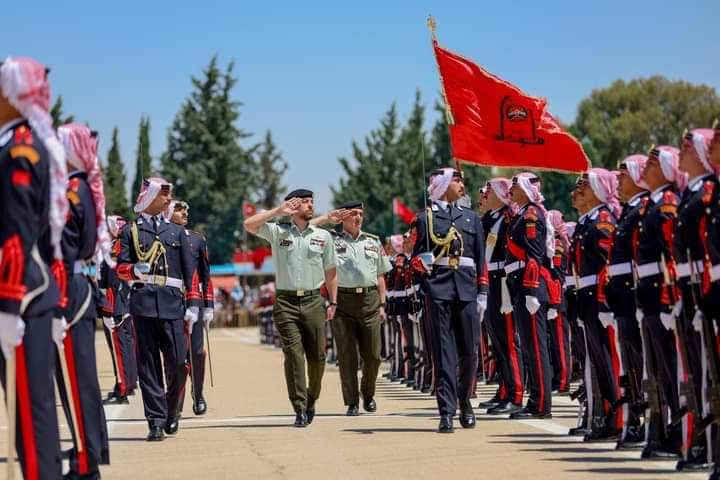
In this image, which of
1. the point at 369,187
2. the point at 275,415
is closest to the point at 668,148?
the point at 275,415

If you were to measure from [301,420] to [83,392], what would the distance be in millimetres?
4666

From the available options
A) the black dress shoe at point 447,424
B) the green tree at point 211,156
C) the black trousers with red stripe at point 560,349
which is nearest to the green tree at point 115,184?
the green tree at point 211,156

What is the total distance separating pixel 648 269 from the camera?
9.40 m

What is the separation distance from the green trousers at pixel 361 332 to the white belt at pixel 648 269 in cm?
560

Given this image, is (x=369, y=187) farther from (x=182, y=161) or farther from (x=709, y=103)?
(x=709, y=103)

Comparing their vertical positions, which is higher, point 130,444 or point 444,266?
point 444,266

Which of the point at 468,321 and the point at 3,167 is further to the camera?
the point at 468,321

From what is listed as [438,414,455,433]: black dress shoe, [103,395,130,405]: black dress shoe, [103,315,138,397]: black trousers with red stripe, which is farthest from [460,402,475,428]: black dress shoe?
[103,315,138,397]: black trousers with red stripe

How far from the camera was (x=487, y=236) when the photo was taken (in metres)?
15.0

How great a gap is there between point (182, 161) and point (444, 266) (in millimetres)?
74633

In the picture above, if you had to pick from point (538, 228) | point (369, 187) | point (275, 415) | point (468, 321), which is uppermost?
point (369, 187)

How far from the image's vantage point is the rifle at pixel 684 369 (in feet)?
28.6

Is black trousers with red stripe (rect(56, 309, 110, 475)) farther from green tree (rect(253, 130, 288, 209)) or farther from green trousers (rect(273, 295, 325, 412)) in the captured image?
green tree (rect(253, 130, 288, 209))

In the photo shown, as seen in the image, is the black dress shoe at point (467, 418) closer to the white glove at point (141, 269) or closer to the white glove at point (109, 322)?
the white glove at point (141, 269)
